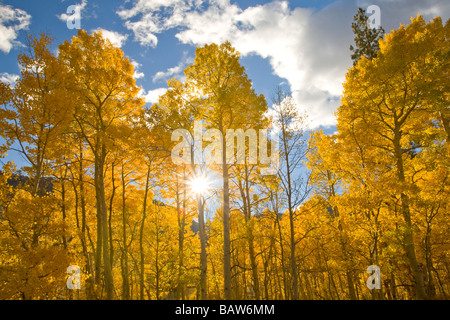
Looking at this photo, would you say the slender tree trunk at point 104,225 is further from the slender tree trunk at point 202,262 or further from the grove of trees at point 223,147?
the slender tree trunk at point 202,262

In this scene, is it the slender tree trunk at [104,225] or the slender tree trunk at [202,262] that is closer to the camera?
the slender tree trunk at [202,262]

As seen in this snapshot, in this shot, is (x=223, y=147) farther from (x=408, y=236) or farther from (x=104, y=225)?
(x=408, y=236)

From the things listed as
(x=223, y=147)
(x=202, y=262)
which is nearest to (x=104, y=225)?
(x=202, y=262)

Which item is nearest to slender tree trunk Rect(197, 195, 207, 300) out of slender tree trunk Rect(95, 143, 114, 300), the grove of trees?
the grove of trees

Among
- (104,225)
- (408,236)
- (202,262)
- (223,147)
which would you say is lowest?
(202,262)

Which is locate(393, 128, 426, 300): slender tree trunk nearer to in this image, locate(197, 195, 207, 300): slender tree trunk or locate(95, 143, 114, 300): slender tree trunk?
locate(197, 195, 207, 300): slender tree trunk

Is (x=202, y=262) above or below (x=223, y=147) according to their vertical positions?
below

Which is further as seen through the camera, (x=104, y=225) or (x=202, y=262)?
(x=104, y=225)

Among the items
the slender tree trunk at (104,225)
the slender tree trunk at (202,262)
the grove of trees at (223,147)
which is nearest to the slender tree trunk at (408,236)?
the grove of trees at (223,147)

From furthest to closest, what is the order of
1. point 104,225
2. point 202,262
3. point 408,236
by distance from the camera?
point 104,225
point 202,262
point 408,236

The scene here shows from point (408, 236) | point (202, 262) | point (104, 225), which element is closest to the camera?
point (408, 236)

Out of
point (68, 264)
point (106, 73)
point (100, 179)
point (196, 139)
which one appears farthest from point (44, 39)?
point (68, 264)

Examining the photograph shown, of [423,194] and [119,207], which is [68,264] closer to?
[119,207]

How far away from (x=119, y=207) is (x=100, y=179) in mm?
3748
